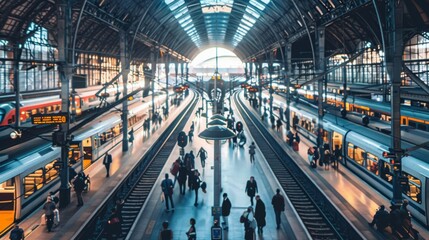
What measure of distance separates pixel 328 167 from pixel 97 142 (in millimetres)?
14794

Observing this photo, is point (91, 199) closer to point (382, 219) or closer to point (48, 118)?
point (48, 118)

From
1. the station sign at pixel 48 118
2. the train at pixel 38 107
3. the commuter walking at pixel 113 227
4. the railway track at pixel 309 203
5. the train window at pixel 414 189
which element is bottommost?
the railway track at pixel 309 203

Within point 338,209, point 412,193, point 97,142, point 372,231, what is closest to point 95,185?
point 97,142

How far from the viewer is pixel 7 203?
1517cm

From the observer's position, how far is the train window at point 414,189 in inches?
594

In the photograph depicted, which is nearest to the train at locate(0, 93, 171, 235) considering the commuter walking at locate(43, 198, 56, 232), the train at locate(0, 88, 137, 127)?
the commuter walking at locate(43, 198, 56, 232)

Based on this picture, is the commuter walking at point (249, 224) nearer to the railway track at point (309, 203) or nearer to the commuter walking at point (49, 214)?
the railway track at point (309, 203)

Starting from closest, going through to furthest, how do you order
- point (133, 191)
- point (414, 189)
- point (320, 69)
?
point (414, 189)
point (133, 191)
point (320, 69)

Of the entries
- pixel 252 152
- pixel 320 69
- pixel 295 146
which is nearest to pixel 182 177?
pixel 252 152

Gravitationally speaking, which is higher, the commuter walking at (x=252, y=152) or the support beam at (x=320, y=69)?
the support beam at (x=320, y=69)

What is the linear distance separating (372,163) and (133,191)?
12096mm

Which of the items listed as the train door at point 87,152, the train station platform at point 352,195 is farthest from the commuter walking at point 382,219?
the train door at point 87,152

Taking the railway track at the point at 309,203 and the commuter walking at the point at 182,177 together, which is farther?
the commuter walking at the point at 182,177

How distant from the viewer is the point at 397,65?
1522 centimetres
